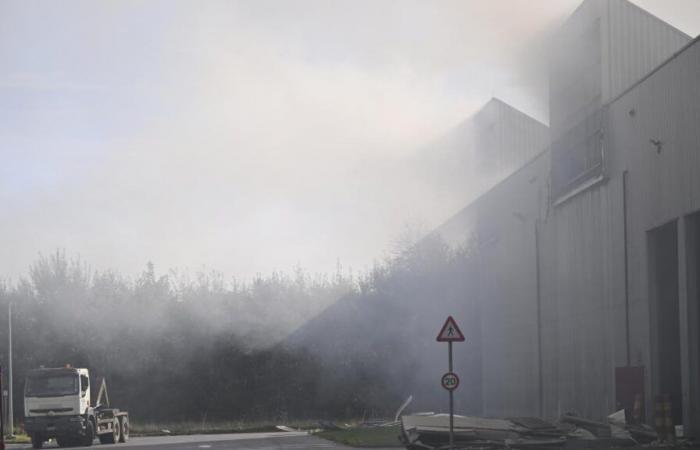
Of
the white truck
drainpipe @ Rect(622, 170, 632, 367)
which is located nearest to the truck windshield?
the white truck

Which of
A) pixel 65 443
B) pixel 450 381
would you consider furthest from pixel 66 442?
pixel 450 381

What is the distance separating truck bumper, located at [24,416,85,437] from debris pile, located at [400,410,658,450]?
51.4 ft

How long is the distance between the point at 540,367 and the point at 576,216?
793 cm

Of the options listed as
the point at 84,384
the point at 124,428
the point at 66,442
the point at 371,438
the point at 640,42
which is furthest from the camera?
the point at 124,428

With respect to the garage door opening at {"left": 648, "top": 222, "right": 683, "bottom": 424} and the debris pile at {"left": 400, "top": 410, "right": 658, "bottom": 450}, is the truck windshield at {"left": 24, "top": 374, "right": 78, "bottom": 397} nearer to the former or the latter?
the debris pile at {"left": 400, "top": 410, "right": 658, "bottom": 450}

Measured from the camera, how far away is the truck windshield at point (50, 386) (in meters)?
44.4

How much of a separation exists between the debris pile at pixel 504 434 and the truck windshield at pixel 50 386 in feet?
52.6

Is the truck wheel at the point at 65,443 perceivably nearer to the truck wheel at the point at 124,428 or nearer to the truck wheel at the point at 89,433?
the truck wheel at the point at 89,433

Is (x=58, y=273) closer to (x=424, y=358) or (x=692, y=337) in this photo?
(x=424, y=358)

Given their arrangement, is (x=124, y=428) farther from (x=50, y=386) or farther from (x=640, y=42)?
(x=640, y=42)

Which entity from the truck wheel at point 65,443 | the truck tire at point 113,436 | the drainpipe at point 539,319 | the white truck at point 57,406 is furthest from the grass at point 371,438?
the truck wheel at point 65,443

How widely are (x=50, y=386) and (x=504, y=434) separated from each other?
18832 mm

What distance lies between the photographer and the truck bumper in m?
43.9

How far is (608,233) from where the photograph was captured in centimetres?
3978
